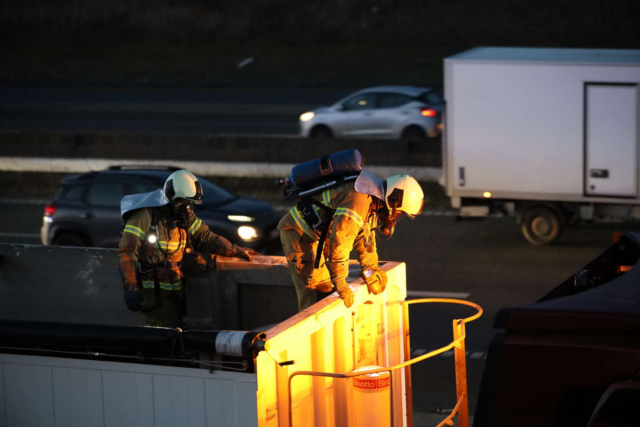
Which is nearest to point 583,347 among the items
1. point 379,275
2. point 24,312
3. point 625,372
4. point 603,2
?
point 625,372

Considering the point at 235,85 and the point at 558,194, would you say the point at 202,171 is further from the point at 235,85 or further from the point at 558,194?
the point at 235,85

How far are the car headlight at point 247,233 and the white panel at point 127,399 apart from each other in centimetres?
900

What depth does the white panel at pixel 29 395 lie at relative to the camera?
4941mm

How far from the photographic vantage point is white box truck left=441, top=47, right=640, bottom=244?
1430cm

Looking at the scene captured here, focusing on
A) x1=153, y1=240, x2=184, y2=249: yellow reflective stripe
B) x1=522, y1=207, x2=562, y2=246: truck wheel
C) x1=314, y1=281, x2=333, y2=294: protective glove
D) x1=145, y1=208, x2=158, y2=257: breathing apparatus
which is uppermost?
x1=145, y1=208, x2=158, y2=257: breathing apparatus

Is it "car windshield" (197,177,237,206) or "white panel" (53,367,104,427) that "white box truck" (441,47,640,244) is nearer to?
"car windshield" (197,177,237,206)

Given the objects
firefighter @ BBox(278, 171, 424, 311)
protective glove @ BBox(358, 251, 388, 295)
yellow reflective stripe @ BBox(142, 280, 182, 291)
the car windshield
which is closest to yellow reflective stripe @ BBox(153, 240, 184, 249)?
yellow reflective stripe @ BBox(142, 280, 182, 291)

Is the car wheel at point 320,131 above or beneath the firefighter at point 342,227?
above

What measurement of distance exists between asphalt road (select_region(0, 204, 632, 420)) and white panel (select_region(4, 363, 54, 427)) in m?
4.38

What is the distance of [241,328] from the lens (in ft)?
25.5

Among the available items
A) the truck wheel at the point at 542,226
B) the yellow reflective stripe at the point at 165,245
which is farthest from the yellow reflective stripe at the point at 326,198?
the truck wheel at the point at 542,226

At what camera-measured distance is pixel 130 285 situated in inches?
283

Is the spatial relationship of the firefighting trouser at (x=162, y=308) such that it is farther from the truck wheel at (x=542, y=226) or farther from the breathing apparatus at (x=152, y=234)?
the truck wheel at (x=542, y=226)

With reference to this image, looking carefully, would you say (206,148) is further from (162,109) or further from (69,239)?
(162,109)
